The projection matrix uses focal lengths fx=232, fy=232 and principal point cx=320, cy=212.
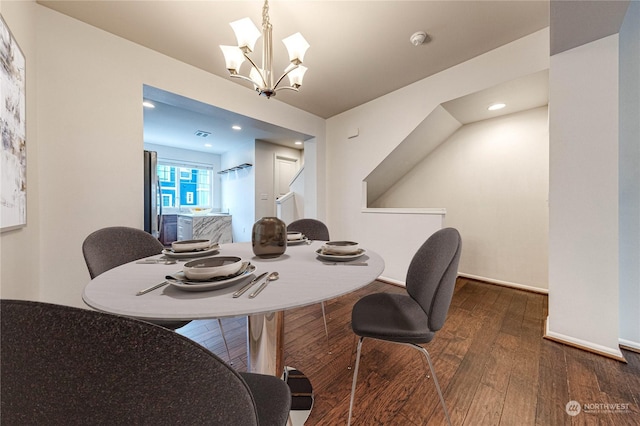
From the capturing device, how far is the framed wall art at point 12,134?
114 cm

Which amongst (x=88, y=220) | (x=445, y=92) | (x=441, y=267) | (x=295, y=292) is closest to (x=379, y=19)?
(x=445, y=92)

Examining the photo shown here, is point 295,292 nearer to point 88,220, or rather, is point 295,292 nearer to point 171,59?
point 88,220

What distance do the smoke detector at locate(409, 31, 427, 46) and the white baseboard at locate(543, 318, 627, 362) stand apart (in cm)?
250

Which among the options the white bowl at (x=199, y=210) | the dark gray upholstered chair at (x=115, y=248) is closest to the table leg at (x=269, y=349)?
the dark gray upholstered chair at (x=115, y=248)

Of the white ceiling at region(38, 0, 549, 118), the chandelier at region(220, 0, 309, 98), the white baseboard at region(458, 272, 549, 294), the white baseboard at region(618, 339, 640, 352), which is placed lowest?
the white baseboard at region(618, 339, 640, 352)

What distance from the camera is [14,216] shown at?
125cm

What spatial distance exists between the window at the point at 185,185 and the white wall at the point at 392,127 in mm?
4008

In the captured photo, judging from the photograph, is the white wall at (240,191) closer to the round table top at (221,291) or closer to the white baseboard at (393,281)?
the white baseboard at (393,281)

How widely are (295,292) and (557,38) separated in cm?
235

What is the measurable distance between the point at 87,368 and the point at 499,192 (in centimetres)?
366

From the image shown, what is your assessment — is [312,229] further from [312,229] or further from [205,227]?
[205,227]

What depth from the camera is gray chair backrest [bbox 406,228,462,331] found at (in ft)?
3.17

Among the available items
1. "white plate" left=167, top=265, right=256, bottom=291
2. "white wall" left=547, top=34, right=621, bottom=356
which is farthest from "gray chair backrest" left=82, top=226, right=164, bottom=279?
"white wall" left=547, top=34, right=621, bottom=356

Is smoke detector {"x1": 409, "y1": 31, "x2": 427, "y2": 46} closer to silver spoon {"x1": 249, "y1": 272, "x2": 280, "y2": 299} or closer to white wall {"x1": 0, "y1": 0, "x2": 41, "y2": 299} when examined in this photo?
silver spoon {"x1": 249, "y1": 272, "x2": 280, "y2": 299}
